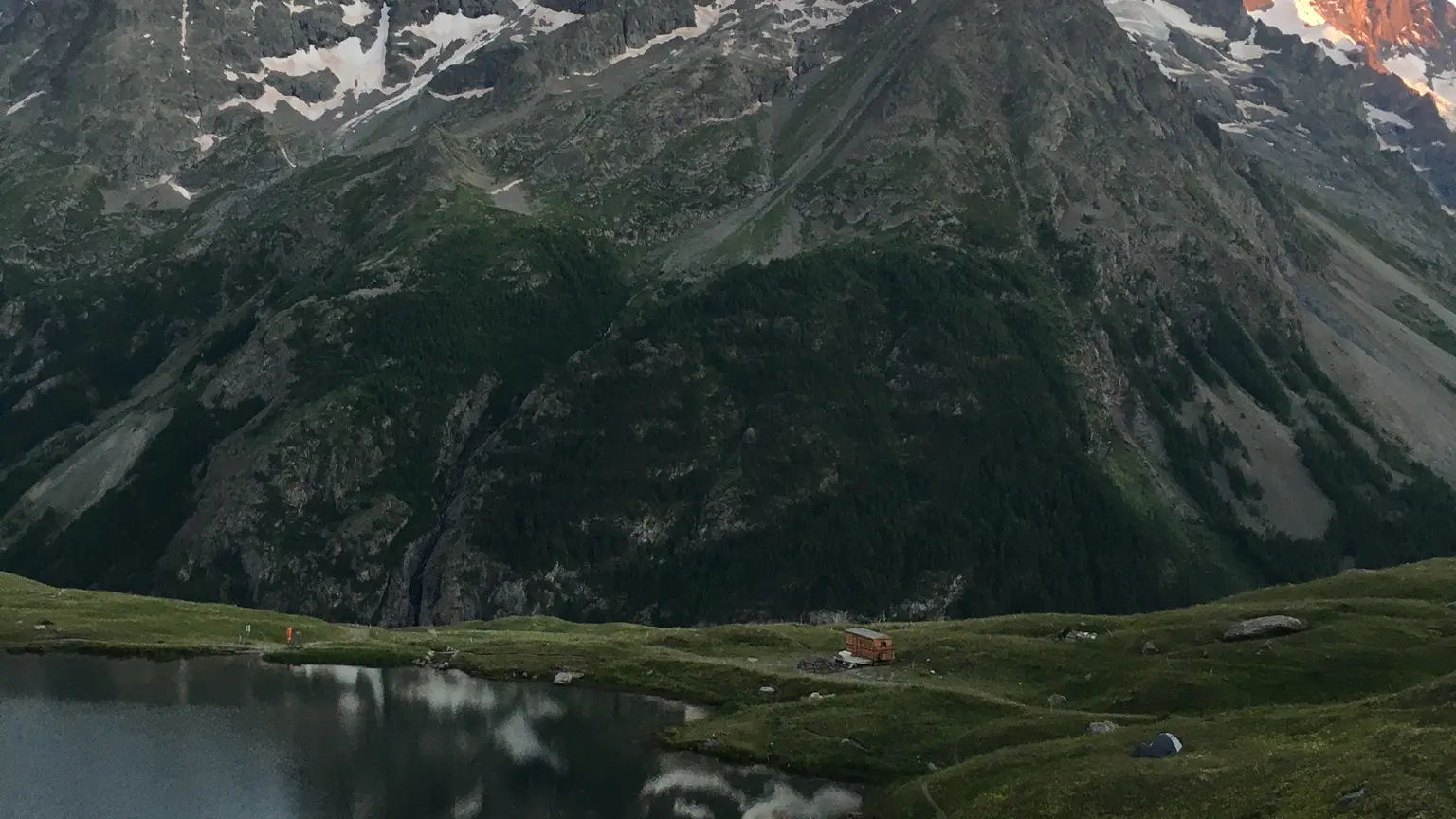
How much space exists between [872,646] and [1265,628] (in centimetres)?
3642

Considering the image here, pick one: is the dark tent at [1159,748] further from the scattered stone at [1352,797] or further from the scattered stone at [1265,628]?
the scattered stone at [1265,628]

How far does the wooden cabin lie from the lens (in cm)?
11362

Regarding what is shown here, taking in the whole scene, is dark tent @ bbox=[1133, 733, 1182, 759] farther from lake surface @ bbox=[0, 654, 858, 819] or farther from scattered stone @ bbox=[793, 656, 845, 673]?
scattered stone @ bbox=[793, 656, 845, 673]

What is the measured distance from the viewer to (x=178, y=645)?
134 metres

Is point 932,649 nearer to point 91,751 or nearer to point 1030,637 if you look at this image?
point 1030,637

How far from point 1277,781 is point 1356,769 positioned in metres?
3.84

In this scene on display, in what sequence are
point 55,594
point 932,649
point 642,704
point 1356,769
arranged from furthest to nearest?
point 55,594
point 932,649
point 642,704
point 1356,769

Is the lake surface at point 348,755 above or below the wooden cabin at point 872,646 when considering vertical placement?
above

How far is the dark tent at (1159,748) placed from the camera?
225 feet

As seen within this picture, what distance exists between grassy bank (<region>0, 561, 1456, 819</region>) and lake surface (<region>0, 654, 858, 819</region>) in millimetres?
6018

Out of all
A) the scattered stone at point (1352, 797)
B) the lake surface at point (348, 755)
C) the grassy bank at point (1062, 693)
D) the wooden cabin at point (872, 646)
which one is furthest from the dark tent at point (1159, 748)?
the wooden cabin at point (872, 646)

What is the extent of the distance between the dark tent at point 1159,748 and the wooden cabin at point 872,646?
4448 centimetres

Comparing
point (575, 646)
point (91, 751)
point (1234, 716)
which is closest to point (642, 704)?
point (575, 646)

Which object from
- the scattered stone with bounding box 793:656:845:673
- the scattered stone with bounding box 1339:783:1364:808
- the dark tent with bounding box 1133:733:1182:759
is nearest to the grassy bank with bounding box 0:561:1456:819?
the scattered stone with bounding box 1339:783:1364:808
